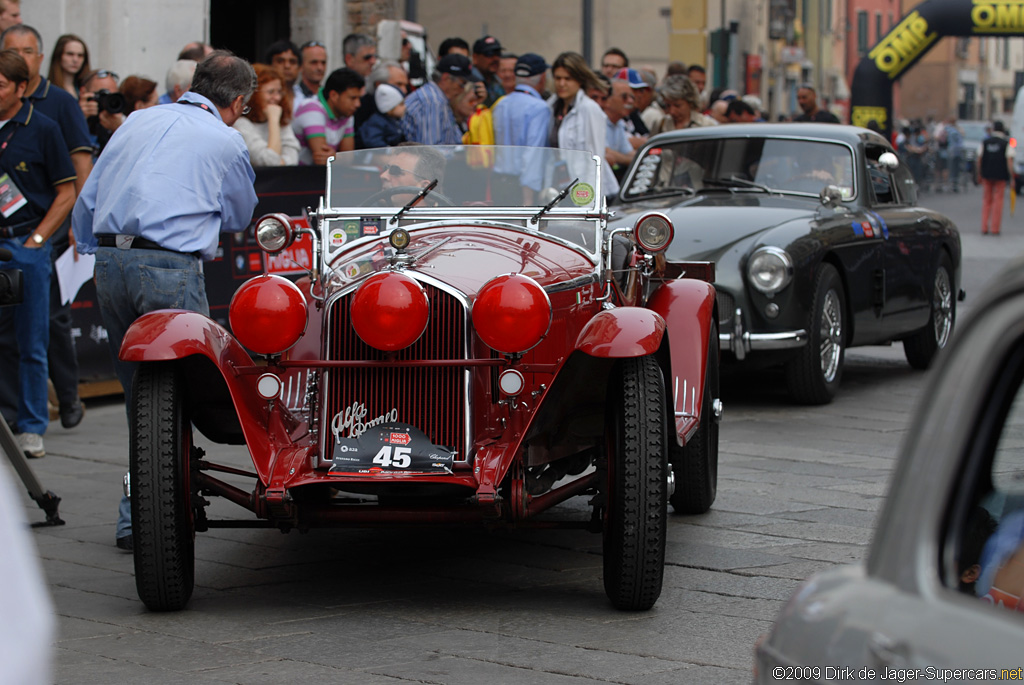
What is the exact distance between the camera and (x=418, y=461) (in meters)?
4.44

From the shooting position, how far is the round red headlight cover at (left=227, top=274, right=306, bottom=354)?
4559mm

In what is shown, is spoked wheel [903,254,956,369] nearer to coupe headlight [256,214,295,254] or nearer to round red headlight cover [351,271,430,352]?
coupe headlight [256,214,295,254]

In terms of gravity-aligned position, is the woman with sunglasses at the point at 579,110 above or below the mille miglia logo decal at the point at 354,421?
above

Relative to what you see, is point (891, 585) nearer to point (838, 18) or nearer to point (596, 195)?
point (596, 195)

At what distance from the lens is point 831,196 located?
9.00 metres

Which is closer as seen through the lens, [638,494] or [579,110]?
[638,494]

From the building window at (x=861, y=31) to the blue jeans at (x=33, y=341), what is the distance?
58.3 m

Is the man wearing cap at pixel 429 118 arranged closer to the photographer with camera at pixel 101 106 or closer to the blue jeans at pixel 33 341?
the photographer with camera at pixel 101 106

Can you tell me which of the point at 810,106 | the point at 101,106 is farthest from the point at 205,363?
the point at 810,106

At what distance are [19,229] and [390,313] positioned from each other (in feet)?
11.7

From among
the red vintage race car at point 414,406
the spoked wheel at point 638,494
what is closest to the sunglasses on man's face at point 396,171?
the red vintage race car at point 414,406

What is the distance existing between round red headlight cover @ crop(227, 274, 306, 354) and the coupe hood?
422 centimetres

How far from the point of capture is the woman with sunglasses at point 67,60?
9336 millimetres

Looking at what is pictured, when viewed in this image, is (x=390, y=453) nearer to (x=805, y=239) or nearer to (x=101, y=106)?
(x=805, y=239)
